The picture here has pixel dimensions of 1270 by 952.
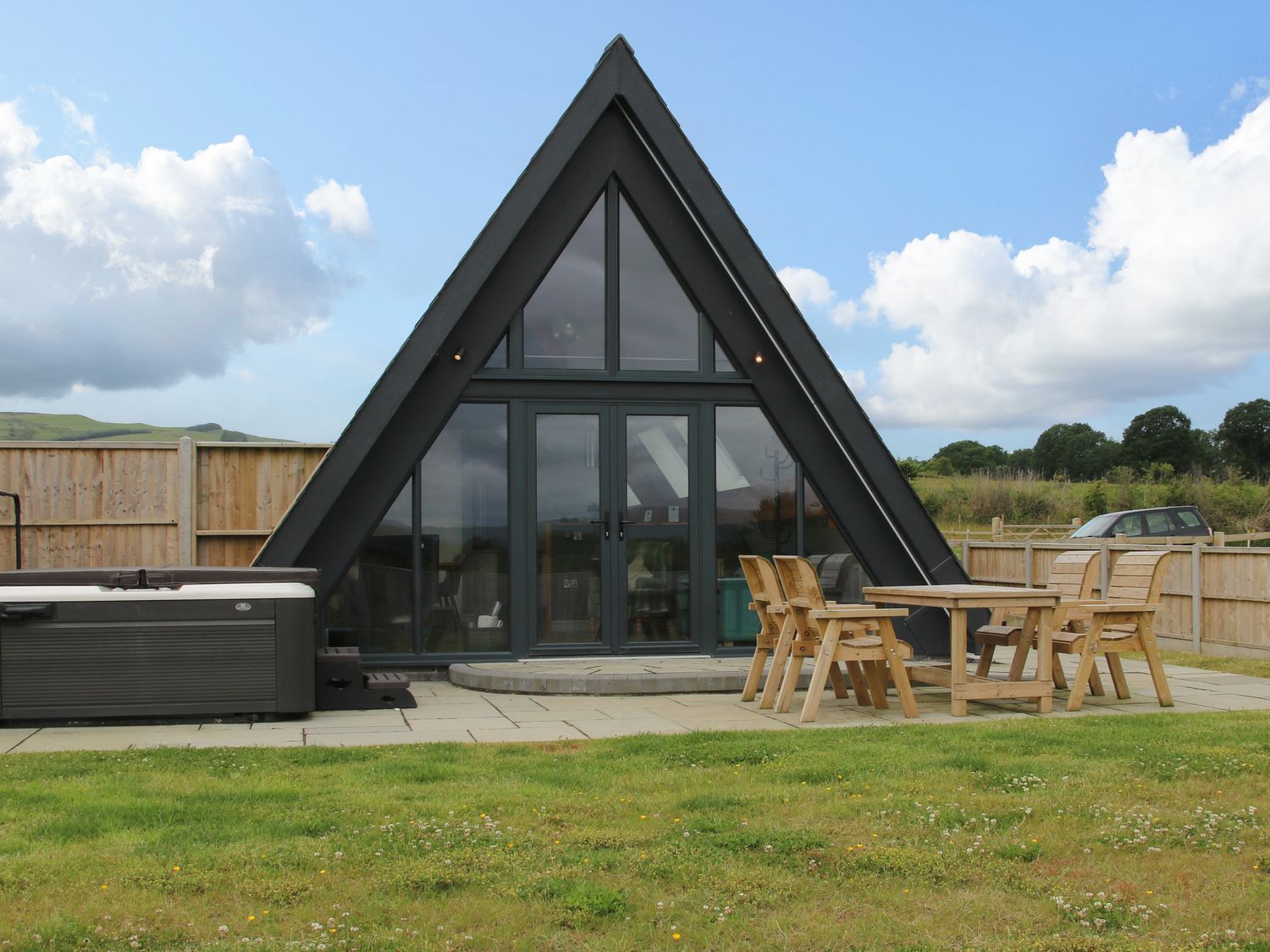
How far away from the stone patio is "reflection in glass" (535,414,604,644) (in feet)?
1.51

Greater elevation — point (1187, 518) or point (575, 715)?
point (1187, 518)

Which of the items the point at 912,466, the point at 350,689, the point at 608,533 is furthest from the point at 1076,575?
the point at 912,466

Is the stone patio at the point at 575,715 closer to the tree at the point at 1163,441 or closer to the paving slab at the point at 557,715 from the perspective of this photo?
the paving slab at the point at 557,715

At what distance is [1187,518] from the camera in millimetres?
17906

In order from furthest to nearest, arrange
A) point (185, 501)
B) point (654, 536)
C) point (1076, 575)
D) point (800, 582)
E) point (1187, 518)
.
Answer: point (1187, 518) < point (185, 501) < point (654, 536) < point (1076, 575) < point (800, 582)

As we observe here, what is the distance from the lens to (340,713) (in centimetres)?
772

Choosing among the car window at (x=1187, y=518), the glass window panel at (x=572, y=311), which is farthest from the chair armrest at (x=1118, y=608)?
the car window at (x=1187, y=518)

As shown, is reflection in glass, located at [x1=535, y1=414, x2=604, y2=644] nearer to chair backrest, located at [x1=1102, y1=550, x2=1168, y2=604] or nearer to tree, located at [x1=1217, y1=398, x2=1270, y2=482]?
chair backrest, located at [x1=1102, y1=550, x2=1168, y2=604]

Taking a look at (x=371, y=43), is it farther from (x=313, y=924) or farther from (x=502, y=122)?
(x=313, y=924)

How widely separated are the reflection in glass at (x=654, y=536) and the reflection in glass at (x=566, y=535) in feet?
0.99

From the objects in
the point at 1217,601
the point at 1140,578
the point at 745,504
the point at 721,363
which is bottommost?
the point at 1217,601

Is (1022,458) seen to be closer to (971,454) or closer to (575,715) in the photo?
(971,454)

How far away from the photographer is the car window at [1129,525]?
699 inches

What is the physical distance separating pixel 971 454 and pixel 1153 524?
102ft
